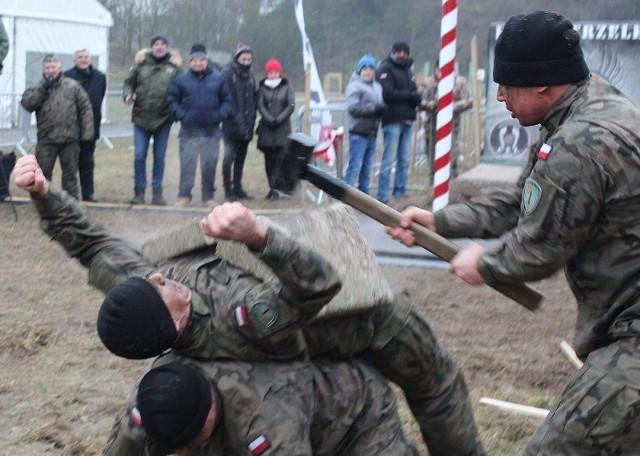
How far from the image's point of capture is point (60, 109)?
11.0 metres

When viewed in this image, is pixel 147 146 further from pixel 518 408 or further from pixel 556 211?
pixel 556 211

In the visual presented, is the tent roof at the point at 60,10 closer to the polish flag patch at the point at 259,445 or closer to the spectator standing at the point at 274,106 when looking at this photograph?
the spectator standing at the point at 274,106

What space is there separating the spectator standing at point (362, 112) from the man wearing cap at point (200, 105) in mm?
1409

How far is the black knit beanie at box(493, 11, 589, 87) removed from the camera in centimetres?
321

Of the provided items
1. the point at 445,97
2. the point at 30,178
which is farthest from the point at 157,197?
the point at 30,178

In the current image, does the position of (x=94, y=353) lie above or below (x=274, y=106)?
below

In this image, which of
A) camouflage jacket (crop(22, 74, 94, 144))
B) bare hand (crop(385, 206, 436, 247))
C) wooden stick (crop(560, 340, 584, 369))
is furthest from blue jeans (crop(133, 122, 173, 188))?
bare hand (crop(385, 206, 436, 247))

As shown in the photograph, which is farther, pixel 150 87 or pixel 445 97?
pixel 150 87

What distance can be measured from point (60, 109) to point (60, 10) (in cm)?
819

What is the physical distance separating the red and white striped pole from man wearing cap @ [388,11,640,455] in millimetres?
4718

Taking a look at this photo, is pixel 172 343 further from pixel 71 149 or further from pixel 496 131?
pixel 496 131

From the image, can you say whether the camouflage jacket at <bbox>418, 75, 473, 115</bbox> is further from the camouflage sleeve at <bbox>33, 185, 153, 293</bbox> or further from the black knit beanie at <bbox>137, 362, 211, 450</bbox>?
the black knit beanie at <bbox>137, 362, 211, 450</bbox>

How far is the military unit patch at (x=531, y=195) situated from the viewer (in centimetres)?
312

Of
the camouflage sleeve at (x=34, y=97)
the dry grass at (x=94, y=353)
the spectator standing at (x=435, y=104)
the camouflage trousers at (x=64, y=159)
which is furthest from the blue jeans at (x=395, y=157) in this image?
the camouflage sleeve at (x=34, y=97)
